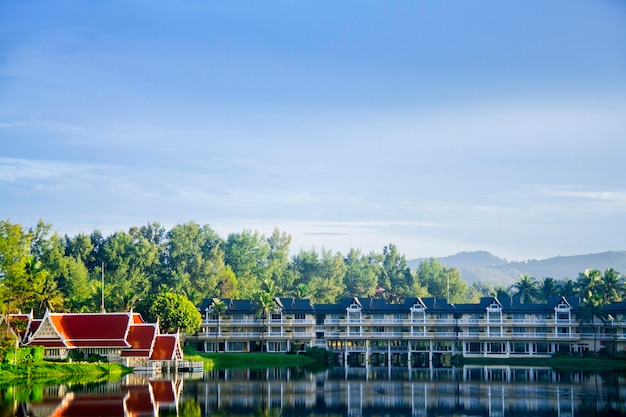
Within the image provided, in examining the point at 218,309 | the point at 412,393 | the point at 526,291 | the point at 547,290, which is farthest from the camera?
the point at 526,291

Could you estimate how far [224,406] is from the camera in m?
51.0

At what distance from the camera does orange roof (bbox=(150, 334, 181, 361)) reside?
A: 7906 centimetres

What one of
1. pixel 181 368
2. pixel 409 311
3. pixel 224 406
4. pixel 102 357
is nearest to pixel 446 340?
pixel 409 311

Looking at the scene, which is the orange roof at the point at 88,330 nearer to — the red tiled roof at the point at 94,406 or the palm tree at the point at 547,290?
the red tiled roof at the point at 94,406

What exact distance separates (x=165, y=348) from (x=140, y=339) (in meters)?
2.63

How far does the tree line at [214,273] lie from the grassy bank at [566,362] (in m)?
12.1

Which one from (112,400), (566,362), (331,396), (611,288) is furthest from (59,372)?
(611,288)

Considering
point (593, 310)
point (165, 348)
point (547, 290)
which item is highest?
point (547, 290)

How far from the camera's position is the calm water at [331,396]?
48.5m

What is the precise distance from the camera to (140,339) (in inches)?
3091

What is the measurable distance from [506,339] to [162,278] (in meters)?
53.9

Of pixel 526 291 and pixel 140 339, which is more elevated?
pixel 526 291

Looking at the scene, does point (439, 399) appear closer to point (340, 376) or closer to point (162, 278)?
point (340, 376)

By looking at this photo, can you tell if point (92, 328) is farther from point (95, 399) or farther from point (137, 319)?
point (95, 399)
